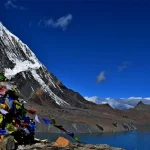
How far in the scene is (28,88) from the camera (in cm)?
19312

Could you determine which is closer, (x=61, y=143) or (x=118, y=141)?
(x=61, y=143)

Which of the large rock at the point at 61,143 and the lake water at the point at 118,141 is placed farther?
the lake water at the point at 118,141

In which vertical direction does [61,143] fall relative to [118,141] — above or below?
below

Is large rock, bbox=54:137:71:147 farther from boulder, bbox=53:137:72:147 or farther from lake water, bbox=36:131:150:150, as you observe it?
lake water, bbox=36:131:150:150

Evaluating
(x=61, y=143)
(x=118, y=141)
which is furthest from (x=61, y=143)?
(x=118, y=141)

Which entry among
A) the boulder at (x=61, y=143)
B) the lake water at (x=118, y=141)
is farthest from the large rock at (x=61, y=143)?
the lake water at (x=118, y=141)

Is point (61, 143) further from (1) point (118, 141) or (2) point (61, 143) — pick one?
(1) point (118, 141)

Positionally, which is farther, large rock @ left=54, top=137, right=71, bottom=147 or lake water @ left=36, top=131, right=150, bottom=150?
lake water @ left=36, top=131, right=150, bottom=150

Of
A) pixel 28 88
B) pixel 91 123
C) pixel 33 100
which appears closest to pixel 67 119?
pixel 91 123

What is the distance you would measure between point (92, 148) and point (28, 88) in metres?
178

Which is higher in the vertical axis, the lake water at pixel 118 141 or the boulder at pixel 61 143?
the lake water at pixel 118 141

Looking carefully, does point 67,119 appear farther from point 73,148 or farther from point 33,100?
point 73,148

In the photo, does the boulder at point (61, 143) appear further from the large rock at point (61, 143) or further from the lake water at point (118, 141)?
the lake water at point (118, 141)

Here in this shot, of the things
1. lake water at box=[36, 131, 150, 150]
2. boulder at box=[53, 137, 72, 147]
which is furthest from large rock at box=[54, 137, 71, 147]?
lake water at box=[36, 131, 150, 150]
